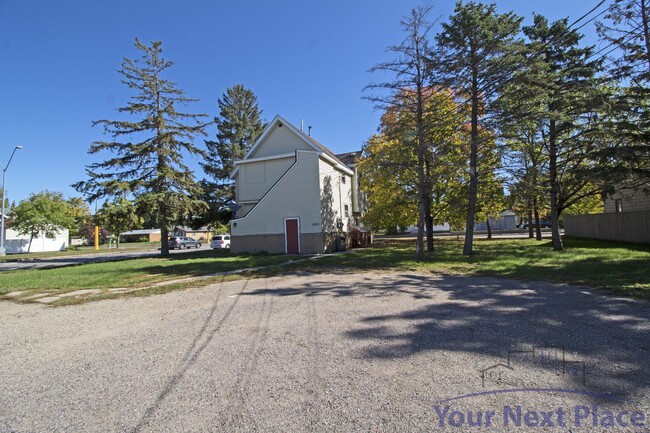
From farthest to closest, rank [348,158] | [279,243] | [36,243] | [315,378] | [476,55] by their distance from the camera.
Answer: [36,243]
[348,158]
[279,243]
[476,55]
[315,378]

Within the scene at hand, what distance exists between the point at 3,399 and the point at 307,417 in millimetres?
3149

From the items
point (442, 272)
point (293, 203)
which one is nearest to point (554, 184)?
point (442, 272)

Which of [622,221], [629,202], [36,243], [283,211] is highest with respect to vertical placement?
[283,211]

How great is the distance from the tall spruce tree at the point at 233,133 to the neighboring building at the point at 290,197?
12633 mm

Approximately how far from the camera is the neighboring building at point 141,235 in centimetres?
7072

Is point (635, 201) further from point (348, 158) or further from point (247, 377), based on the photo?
point (247, 377)

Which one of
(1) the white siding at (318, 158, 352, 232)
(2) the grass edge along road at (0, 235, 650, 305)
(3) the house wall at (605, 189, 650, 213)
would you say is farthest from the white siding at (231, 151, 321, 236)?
(3) the house wall at (605, 189, 650, 213)

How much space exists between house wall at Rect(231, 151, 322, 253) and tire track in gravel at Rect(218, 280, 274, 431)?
48.1 feet

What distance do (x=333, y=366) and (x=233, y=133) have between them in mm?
38086

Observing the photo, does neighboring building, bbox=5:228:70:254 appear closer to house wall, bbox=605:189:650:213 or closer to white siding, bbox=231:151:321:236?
white siding, bbox=231:151:321:236

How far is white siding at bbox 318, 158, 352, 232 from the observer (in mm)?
21016

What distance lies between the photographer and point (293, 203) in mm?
21156

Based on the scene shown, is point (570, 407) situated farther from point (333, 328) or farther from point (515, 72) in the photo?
point (515, 72)

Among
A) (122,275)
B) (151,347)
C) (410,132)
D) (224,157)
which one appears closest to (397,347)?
(151,347)
